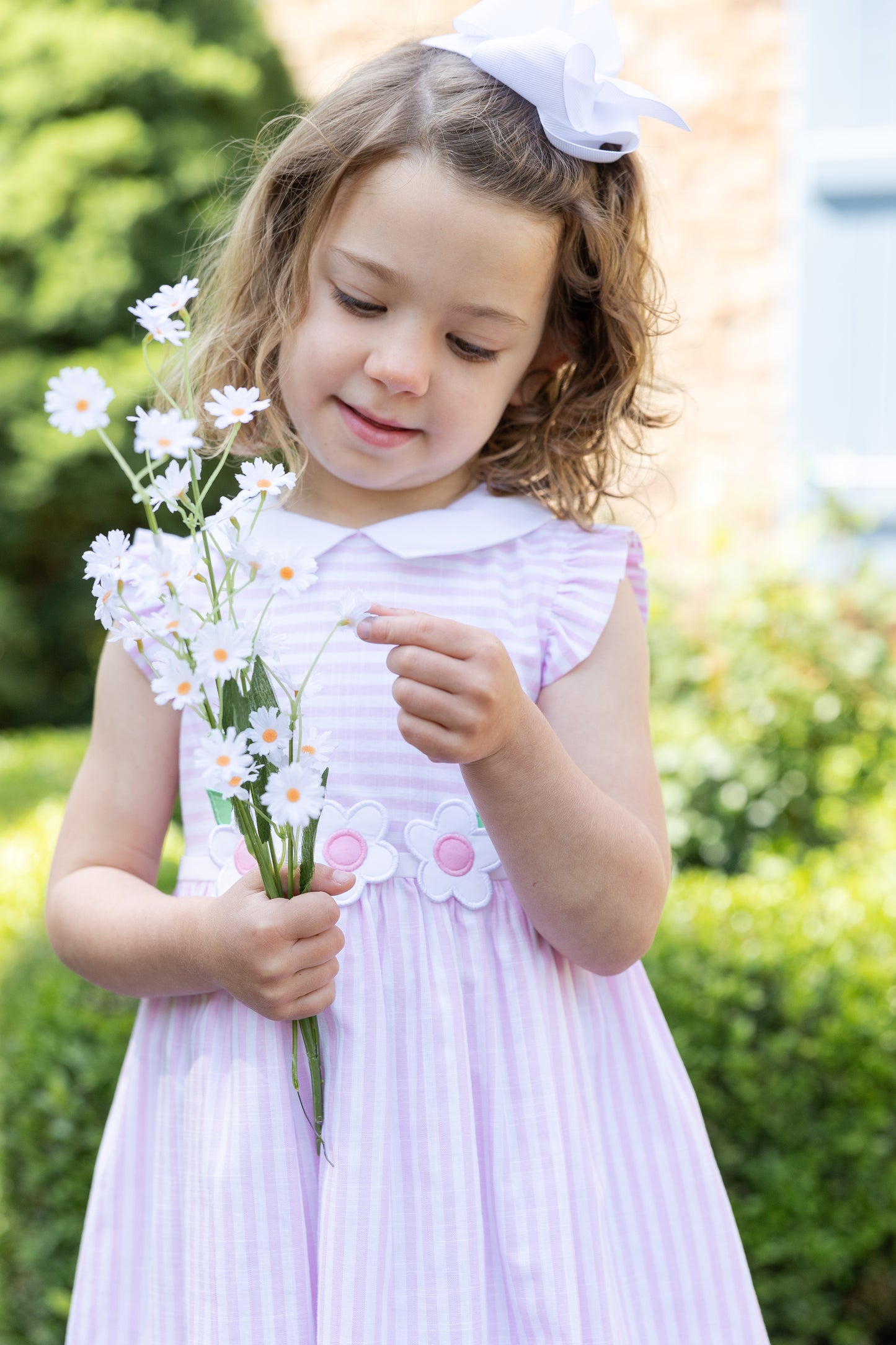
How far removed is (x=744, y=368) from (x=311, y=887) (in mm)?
4157

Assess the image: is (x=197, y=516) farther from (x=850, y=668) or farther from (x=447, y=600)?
(x=850, y=668)

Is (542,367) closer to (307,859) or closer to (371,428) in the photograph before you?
(371,428)

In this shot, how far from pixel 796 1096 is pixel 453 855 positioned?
5.27ft

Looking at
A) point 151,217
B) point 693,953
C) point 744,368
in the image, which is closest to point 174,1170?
point 693,953

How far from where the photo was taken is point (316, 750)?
1.03 m

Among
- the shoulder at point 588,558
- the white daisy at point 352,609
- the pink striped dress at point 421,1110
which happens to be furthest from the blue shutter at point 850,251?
the white daisy at point 352,609

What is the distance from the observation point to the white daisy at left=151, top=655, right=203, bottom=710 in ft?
3.13

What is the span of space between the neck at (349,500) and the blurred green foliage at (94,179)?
4.34 meters

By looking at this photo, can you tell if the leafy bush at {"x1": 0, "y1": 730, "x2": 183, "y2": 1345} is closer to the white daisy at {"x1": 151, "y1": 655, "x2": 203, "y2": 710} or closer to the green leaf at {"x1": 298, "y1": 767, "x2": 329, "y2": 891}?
the green leaf at {"x1": 298, "y1": 767, "x2": 329, "y2": 891}

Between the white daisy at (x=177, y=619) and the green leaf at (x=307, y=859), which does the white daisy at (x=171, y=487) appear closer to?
the white daisy at (x=177, y=619)

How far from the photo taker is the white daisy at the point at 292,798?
93cm

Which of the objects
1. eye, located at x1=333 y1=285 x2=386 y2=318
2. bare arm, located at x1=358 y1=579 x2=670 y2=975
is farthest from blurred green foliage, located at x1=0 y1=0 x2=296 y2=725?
bare arm, located at x1=358 y1=579 x2=670 y2=975

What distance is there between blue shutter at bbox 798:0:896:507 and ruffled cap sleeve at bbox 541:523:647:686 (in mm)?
3067

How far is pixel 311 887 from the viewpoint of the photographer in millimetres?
1134
